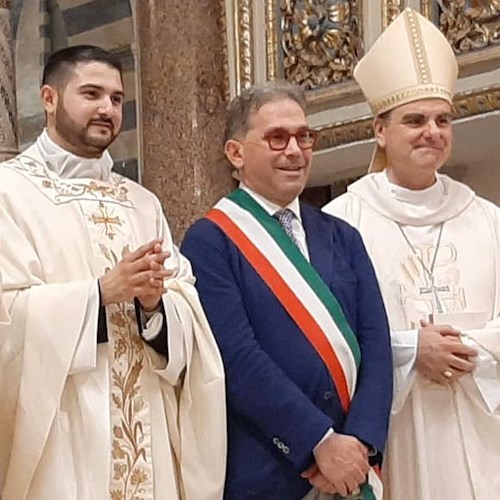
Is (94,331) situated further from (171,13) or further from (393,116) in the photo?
(171,13)

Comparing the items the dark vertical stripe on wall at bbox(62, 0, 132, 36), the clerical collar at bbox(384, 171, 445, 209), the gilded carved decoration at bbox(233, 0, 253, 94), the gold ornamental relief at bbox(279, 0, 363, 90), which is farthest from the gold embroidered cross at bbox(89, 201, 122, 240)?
the dark vertical stripe on wall at bbox(62, 0, 132, 36)

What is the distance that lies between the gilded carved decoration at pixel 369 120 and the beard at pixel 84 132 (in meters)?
1.84

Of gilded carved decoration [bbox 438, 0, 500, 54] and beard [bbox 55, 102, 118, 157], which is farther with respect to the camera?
gilded carved decoration [bbox 438, 0, 500, 54]

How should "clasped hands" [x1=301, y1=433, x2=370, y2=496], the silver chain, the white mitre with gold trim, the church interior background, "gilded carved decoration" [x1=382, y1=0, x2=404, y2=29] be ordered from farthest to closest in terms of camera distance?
the church interior background
"gilded carved decoration" [x1=382, y1=0, x2=404, y2=29]
the white mitre with gold trim
the silver chain
"clasped hands" [x1=301, y1=433, x2=370, y2=496]

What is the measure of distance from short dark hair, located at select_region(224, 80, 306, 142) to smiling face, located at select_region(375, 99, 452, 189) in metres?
0.28

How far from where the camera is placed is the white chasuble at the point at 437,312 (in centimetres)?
318

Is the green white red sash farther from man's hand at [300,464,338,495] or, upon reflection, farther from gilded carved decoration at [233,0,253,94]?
gilded carved decoration at [233,0,253,94]

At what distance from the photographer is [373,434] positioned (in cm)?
293

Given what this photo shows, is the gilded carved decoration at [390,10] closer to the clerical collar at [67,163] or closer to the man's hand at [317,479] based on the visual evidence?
the clerical collar at [67,163]

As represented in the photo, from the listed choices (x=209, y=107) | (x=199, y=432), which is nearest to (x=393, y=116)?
(x=199, y=432)

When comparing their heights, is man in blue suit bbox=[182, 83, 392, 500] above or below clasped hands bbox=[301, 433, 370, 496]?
above

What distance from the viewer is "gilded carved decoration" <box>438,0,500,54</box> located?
460 centimetres

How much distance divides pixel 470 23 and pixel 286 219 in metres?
1.77

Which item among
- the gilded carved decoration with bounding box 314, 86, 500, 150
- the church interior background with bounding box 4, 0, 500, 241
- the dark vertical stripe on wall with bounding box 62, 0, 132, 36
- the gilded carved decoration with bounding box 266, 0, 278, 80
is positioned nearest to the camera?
the gilded carved decoration with bounding box 314, 86, 500, 150
